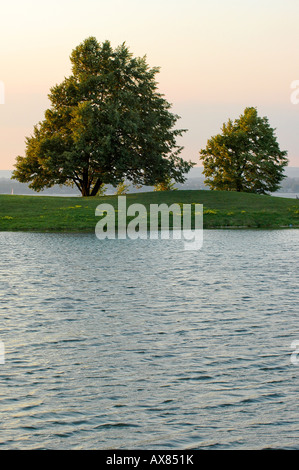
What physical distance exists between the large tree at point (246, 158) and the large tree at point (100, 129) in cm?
1163

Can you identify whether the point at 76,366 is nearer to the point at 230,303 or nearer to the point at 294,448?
the point at 294,448

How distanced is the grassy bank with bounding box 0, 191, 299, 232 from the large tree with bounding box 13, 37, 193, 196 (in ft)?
18.4

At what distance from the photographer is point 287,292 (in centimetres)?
2094

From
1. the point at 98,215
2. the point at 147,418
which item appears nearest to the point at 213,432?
the point at 147,418

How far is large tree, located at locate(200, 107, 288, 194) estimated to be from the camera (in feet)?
303

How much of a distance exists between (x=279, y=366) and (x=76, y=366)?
3.72 m
